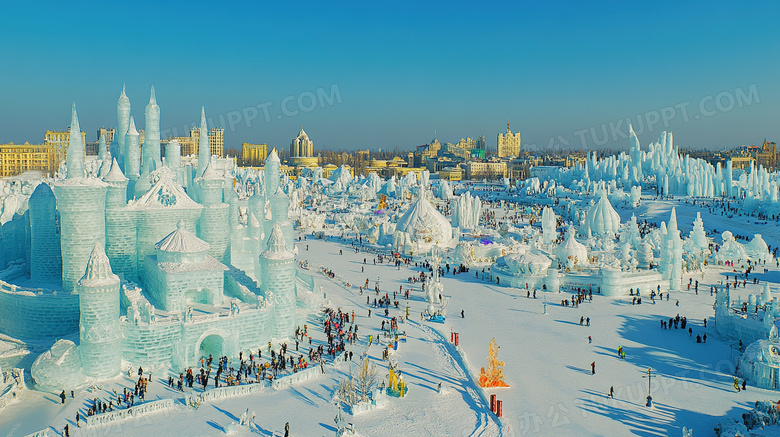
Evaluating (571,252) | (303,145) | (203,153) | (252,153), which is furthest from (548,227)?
(252,153)

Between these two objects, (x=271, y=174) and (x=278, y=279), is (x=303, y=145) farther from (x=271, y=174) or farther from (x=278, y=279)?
(x=278, y=279)

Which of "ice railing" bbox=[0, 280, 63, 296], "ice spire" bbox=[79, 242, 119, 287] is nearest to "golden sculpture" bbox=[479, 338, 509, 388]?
"ice spire" bbox=[79, 242, 119, 287]

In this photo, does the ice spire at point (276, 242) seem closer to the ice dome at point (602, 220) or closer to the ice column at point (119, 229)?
the ice column at point (119, 229)

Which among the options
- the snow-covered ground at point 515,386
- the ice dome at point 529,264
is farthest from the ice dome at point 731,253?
the ice dome at point 529,264

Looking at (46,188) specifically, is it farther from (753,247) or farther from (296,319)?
(753,247)

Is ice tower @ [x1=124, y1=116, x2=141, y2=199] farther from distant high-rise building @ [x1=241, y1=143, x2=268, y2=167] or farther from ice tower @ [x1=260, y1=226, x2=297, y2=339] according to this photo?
distant high-rise building @ [x1=241, y1=143, x2=268, y2=167]
